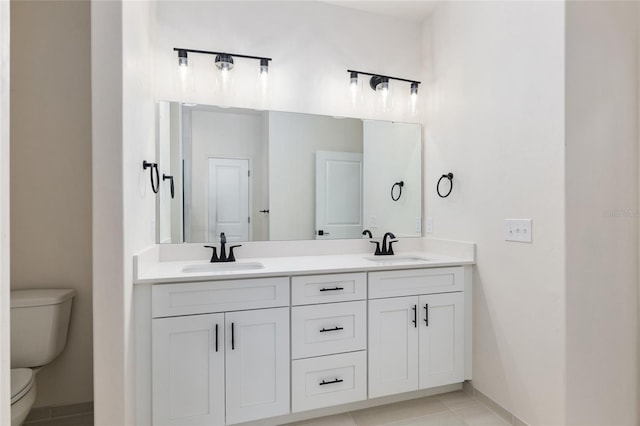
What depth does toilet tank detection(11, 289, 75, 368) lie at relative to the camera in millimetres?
1651

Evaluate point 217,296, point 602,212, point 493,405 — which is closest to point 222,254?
point 217,296

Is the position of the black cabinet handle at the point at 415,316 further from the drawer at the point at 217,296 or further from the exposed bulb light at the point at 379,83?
the exposed bulb light at the point at 379,83

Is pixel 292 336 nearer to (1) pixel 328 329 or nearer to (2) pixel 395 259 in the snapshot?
(1) pixel 328 329

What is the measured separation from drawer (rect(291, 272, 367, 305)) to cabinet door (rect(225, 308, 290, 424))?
0.11 metres

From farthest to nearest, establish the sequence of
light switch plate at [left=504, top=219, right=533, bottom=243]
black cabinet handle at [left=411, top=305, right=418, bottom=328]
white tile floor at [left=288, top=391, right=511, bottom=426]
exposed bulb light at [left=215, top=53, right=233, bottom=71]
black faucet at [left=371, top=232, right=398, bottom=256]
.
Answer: black faucet at [left=371, top=232, right=398, bottom=256] → exposed bulb light at [left=215, top=53, right=233, bottom=71] → black cabinet handle at [left=411, top=305, right=418, bottom=328] → white tile floor at [left=288, top=391, right=511, bottom=426] → light switch plate at [left=504, top=219, right=533, bottom=243]

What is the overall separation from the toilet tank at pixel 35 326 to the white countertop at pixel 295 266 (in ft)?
1.65

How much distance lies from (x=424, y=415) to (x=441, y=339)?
0.44m

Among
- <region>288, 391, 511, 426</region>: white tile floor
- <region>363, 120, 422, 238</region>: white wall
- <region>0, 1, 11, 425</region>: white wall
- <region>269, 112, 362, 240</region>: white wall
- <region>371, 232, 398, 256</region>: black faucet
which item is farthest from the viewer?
<region>363, 120, 422, 238</region>: white wall

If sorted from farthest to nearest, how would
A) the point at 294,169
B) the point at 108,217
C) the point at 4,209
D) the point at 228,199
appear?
the point at 294,169 → the point at 228,199 → the point at 108,217 → the point at 4,209

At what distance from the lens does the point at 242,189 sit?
2270 millimetres

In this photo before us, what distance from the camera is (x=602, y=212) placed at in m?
1.66

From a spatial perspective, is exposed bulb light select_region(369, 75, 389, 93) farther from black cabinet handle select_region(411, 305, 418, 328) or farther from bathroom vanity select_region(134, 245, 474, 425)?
black cabinet handle select_region(411, 305, 418, 328)

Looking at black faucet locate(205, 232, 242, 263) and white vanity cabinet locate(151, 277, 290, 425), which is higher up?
black faucet locate(205, 232, 242, 263)

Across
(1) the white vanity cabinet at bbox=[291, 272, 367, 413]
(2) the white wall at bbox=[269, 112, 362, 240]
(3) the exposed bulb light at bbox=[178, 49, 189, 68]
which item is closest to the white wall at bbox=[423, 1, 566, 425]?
(1) the white vanity cabinet at bbox=[291, 272, 367, 413]
